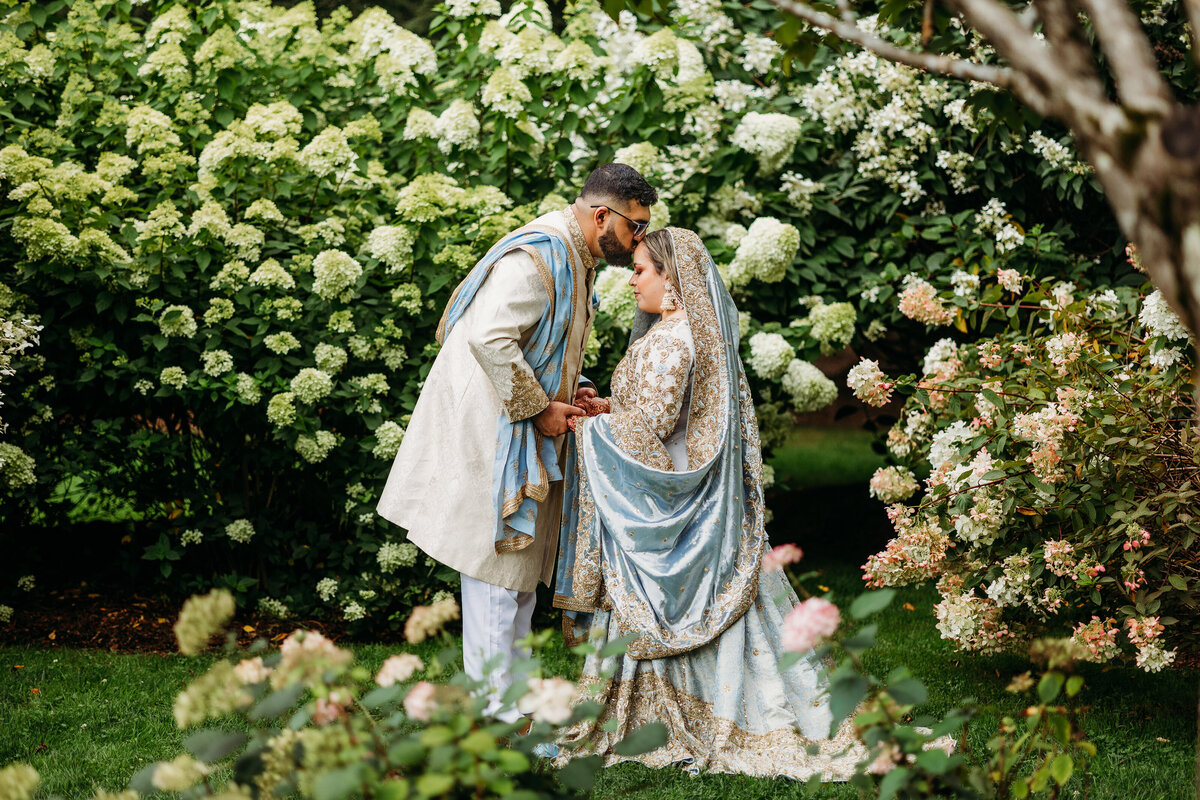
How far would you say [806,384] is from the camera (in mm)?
4738

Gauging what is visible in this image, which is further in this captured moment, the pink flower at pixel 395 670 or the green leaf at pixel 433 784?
the pink flower at pixel 395 670

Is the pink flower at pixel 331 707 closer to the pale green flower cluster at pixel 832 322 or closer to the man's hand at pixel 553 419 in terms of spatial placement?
the man's hand at pixel 553 419

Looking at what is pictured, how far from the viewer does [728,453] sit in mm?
3188

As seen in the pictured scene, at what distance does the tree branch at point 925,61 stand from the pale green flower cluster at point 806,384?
3.10 metres

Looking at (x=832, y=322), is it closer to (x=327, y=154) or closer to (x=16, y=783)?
(x=327, y=154)

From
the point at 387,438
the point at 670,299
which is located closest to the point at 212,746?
the point at 670,299

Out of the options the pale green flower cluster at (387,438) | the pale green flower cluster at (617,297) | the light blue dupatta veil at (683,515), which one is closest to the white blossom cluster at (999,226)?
the pale green flower cluster at (617,297)

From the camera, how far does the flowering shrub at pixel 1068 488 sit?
3.21 metres

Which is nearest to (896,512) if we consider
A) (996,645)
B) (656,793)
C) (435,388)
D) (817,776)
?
(996,645)

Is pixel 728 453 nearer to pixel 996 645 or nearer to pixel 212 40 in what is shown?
pixel 996 645

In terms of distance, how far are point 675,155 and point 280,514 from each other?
263 centimetres

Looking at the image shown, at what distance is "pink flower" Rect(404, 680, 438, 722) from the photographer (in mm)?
1477

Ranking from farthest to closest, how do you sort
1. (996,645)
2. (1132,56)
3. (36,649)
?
(36,649)
(996,645)
(1132,56)

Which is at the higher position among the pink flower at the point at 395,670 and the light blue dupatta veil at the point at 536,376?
the light blue dupatta veil at the point at 536,376
